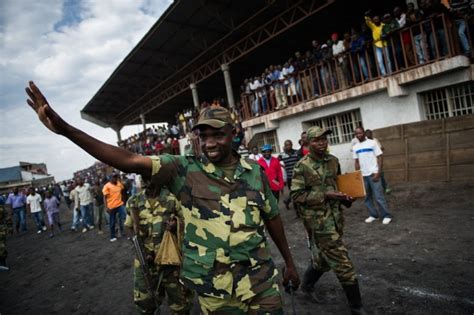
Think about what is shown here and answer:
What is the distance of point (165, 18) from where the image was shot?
10375mm

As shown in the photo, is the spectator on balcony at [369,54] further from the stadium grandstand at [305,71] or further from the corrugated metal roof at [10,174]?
the corrugated metal roof at [10,174]

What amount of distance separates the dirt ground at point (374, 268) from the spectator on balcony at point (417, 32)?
3.16 metres

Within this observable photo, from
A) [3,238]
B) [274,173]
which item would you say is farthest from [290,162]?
[3,238]

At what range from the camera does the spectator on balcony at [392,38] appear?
7285mm

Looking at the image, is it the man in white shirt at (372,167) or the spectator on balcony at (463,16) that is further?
the spectator on balcony at (463,16)

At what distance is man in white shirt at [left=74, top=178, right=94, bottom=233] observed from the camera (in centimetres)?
975

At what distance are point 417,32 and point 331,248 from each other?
678 cm

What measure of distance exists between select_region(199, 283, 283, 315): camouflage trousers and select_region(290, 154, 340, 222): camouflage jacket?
127 centimetres

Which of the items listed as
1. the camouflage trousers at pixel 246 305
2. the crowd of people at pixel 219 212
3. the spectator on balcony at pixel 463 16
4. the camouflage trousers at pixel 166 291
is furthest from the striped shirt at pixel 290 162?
the camouflage trousers at pixel 246 305

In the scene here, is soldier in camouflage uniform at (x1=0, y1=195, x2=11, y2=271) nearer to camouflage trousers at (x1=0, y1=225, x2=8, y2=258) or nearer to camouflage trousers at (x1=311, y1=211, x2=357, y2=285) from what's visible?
camouflage trousers at (x1=0, y1=225, x2=8, y2=258)

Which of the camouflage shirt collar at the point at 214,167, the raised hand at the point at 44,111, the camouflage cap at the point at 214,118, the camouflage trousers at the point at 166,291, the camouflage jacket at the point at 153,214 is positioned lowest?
the camouflage trousers at the point at 166,291

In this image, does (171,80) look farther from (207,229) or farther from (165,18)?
(207,229)

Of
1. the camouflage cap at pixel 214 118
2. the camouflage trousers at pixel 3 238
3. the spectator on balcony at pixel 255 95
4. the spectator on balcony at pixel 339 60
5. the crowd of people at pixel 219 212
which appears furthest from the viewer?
the spectator on balcony at pixel 255 95

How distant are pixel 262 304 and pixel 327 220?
52.8 inches
